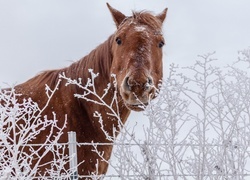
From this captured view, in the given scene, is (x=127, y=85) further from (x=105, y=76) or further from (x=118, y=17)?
(x=118, y=17)

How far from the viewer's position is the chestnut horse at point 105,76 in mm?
4910

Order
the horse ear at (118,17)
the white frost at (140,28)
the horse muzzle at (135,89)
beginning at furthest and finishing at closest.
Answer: the horse ear at (118,17), the white frost at (140,28), the horse muzzle at (135,89)

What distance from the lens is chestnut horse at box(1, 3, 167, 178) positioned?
4.91 metres

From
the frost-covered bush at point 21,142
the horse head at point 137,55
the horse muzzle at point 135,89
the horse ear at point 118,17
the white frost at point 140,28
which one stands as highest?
the horse ear at point 118,17

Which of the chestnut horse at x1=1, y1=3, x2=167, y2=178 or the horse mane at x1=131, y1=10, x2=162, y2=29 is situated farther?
the horse mane at x1=131, y1=10, x2=162, y2=29

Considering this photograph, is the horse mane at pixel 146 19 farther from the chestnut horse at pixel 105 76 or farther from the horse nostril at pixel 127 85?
the horse nostril at pixel 127 85

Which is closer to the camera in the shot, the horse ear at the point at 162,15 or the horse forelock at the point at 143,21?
the horse forelock at the point at 143,21

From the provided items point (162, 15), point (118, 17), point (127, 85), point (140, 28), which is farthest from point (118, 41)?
point (162, 15)

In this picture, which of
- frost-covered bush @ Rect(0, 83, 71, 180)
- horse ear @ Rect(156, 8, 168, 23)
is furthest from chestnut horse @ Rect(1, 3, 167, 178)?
frost-covered bush @ Rect(0, 83, 71, 180)

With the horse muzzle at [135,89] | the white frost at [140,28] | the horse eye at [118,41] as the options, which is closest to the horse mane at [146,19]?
the white frost at [140,28]

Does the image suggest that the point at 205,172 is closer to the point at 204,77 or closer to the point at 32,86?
the point at 204,77

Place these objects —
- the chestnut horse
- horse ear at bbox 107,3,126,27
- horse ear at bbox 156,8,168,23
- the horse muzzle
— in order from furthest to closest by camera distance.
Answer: horse ear at bbox 156,8,168,23, horse ear at bbox 107,3,126,27, the chestnut horse, the horse muzzle

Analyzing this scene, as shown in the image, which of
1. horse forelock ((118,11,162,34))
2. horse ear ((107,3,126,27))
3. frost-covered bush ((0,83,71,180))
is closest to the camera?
frost-covered bush ((0,83,71,180))

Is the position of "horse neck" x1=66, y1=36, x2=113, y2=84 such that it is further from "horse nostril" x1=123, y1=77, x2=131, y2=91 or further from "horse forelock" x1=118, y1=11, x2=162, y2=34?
"horse nostril" x1=123, y1=77, x2=131, y2=91
